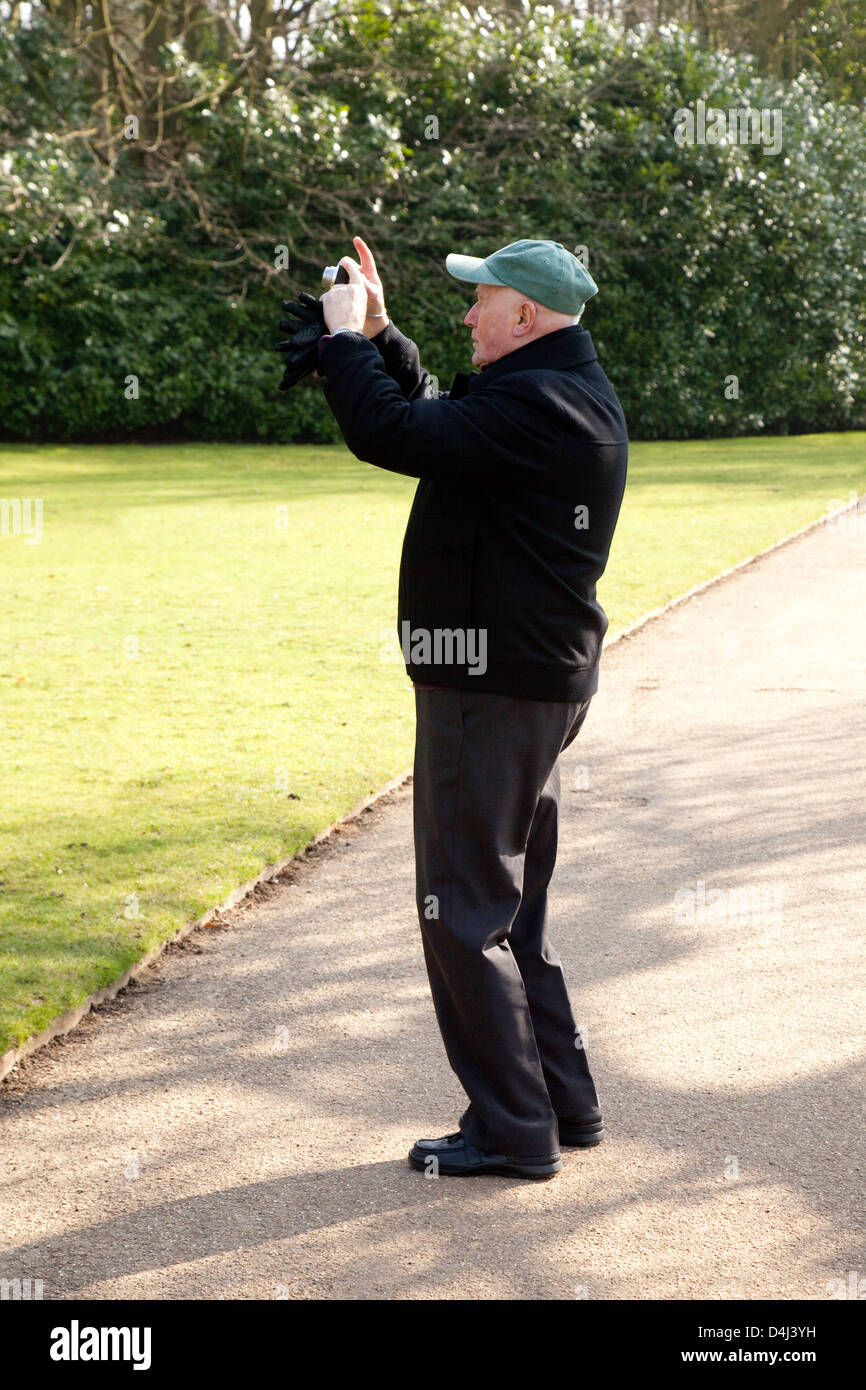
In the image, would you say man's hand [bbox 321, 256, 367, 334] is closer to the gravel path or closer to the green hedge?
the gravel path

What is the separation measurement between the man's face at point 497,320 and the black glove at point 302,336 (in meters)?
0.34

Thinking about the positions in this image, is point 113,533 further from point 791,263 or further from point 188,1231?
point 791,263

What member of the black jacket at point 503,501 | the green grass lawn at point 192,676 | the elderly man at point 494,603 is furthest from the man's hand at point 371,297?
the green grass lawn at point 192,676

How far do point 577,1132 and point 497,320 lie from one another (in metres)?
1.95

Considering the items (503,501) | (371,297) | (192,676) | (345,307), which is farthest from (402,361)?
(192,676)

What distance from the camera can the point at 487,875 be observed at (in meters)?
3.40

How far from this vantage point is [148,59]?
2589 cm

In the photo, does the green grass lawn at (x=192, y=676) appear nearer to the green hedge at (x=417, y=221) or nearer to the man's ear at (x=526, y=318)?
the man's ear at (x=526, y=318)

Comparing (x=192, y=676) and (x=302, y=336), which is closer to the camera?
(x=302, y=336)

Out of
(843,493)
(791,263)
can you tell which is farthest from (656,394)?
(843,493)

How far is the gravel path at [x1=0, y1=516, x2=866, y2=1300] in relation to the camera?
313 centimetres

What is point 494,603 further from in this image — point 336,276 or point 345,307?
point 336,276

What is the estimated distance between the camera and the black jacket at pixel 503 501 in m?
3.11
